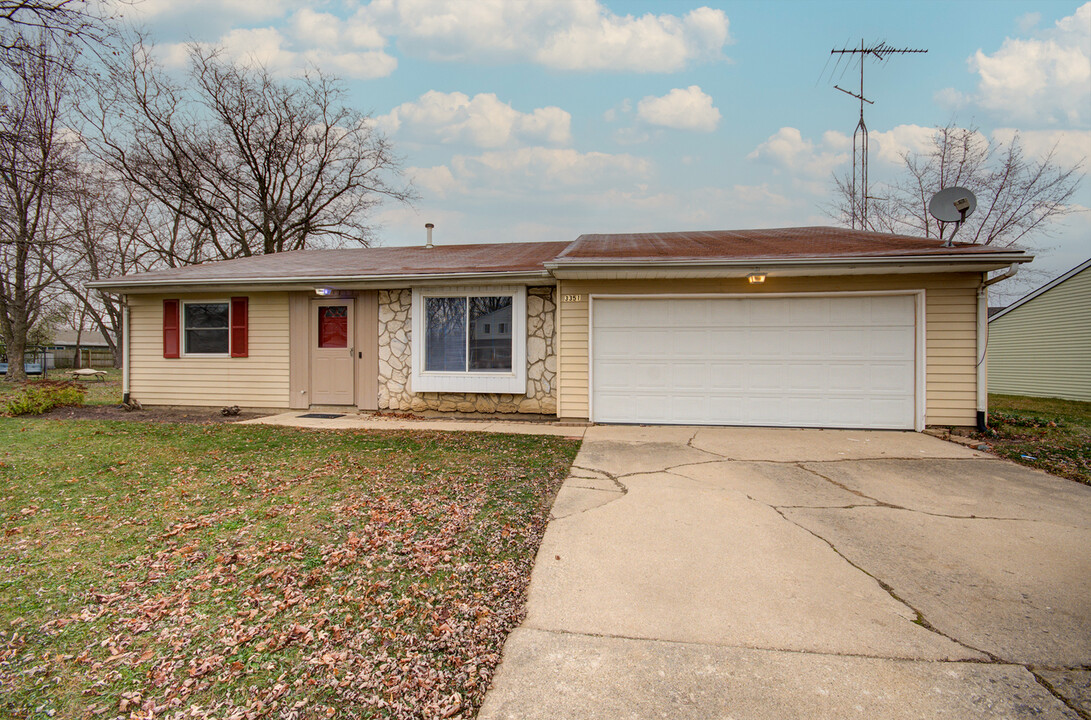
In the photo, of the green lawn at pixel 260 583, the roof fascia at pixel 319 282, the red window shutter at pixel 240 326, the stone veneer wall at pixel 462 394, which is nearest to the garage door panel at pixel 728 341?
the stone veneer wall at pixel 462 394

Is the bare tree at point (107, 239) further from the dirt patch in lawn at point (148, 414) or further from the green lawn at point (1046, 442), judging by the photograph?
the green lawn at point (1046, 442)

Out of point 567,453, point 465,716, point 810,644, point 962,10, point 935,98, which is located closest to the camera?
point 465,716

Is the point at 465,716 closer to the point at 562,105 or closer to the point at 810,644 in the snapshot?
the point at 810,644

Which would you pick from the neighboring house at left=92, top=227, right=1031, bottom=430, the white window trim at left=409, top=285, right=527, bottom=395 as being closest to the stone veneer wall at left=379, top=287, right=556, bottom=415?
the neighboring house at left=92, top=227, right=1031, bottom=430

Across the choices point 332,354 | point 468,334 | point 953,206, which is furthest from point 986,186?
point 332,354

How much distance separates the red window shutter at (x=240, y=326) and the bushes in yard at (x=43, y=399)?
338 cm

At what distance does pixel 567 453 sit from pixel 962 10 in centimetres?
1398

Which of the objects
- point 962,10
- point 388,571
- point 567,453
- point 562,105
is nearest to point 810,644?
point 388,571

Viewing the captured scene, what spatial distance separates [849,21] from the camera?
40.6ft

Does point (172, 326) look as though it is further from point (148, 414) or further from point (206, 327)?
point (148, 414)

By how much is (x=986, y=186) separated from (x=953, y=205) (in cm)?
1415

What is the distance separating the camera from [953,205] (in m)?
6.88

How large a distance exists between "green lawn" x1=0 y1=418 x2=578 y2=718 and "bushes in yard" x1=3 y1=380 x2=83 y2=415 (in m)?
5.14

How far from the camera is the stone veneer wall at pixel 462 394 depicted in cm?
779
